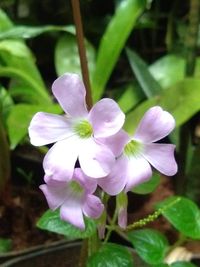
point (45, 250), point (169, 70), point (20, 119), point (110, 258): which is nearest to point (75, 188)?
point (110, 258)

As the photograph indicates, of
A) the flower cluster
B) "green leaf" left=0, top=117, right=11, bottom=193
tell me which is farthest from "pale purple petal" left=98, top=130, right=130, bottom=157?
"green leaf" left=0, top=117, right=11, bottom=193

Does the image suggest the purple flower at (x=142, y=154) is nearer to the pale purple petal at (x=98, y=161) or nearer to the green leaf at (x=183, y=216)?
the pale purple petal at (x=98, y=161)

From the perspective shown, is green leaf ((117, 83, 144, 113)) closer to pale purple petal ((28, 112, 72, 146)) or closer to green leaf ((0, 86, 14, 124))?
A: green leaf ((0, 86, 14, 124))

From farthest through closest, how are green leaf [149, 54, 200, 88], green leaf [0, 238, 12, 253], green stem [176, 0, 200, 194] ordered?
1. green leaf [149, 54, 200, 88]
2. green stem [176, 0, 200, 194]
3. green leaf [0, 238, 12, 253]

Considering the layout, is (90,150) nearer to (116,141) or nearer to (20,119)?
(116,141)

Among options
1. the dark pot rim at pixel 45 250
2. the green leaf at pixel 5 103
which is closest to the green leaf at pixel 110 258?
the dark pot rim at pixel 45 250

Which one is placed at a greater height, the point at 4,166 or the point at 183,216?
the point at 183,216
